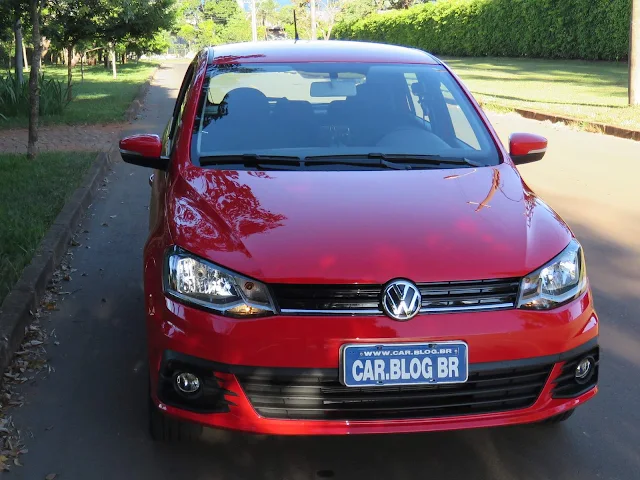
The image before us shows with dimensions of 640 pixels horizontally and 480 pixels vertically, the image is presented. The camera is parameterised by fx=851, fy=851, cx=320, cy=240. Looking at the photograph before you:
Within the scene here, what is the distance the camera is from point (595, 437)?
3.48 metres

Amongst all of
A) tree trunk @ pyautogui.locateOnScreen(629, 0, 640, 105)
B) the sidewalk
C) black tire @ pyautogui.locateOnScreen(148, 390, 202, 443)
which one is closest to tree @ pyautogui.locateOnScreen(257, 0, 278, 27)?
tree trunk @ pyautogui.locateOnScreen(629, 0, 640, 105)

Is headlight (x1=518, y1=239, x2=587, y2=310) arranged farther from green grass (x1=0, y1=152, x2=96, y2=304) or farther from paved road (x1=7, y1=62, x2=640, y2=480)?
green grass (x1=0, y1=152, x2=96, y2=304)

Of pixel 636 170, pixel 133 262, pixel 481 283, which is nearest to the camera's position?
pixel 481 283

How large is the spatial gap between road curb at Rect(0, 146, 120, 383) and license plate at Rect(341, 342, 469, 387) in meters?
2.07

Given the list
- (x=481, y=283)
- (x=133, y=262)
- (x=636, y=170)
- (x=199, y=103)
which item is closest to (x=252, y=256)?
(x=481, y=283)

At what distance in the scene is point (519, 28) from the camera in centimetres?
3556

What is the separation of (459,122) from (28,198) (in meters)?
4.76

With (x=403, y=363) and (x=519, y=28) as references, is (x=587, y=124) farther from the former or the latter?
(x=519, y=28)

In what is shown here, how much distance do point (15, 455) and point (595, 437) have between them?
92.2 inches

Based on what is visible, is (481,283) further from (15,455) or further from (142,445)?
(15,455)

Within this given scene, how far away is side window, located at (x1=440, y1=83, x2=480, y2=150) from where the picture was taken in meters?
4.30

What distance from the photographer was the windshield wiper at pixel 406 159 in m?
3.98

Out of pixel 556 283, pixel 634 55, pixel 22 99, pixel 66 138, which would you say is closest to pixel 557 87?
pixel 634 55

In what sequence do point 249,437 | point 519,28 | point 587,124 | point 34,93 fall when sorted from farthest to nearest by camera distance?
point 519,28, point 587,124, point 34,93, point 249,437
